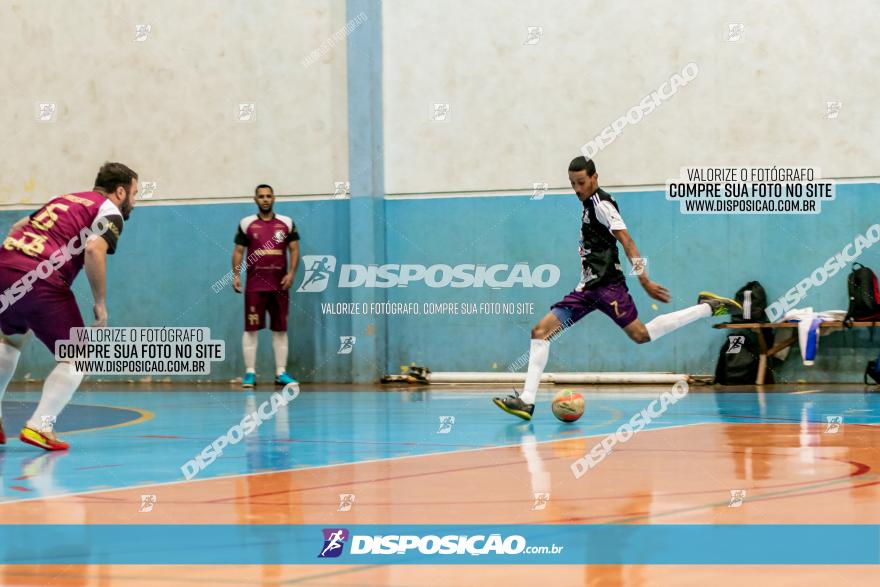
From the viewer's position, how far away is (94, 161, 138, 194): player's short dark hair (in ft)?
27.9

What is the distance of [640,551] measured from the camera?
14.7ft

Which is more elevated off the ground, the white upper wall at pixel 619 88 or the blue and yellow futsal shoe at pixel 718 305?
the white upper wall at pixel 619 88

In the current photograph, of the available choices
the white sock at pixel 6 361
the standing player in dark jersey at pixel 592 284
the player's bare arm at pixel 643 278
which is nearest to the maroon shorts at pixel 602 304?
the standing player in dark jersey at pixel 592 284

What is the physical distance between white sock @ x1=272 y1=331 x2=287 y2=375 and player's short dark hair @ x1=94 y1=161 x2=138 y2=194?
804 centimetres

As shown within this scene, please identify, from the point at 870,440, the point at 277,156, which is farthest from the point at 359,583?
the point at 277,156

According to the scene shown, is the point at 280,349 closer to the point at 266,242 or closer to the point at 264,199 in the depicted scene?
the point at 266,242

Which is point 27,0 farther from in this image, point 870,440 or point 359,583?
point 359,583

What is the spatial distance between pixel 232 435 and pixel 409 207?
7977mm

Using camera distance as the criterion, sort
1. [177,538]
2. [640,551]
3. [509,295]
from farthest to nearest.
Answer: [509,295], [177,538], [640,551]

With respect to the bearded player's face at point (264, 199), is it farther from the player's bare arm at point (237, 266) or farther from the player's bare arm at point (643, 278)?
the player's bare arm at point (643, 278)

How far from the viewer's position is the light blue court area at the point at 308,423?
7.50 metres

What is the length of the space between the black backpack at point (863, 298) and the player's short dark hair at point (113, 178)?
31.4 ft

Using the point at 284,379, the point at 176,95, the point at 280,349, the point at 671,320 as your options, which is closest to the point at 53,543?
the point at 671,320

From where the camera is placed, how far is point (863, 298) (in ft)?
48.7
